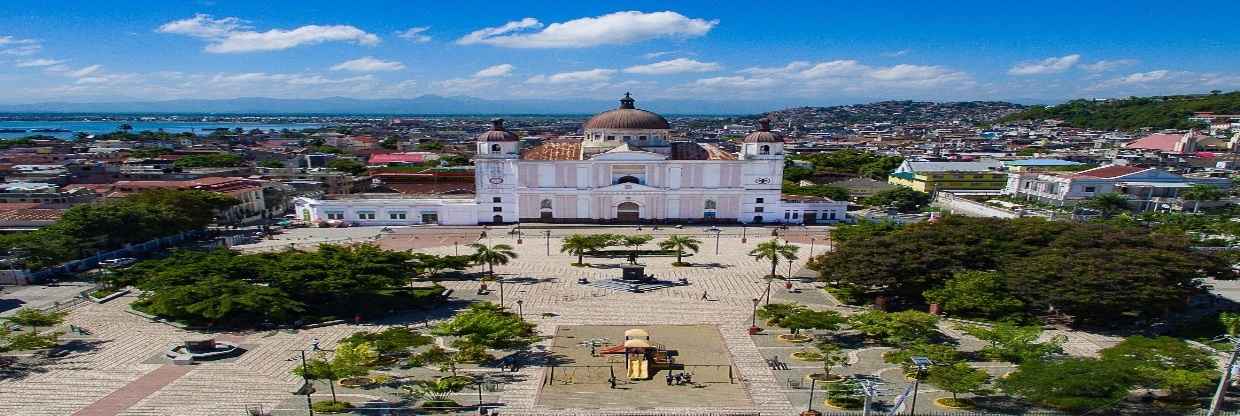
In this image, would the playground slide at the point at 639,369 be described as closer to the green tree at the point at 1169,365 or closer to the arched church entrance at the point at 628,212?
the green tree at the point at 1169,365

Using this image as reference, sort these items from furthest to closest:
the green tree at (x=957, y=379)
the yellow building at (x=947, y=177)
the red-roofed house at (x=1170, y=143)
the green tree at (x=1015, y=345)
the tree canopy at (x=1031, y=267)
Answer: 1. the red-roofed house at (x=1170, y=143)
2. the yellow building at (x=947, y=177)
3. the tree canopy at (x=1031, y=267)
4. the green tree at (x=1015, y=345)
5. the green tree at (x=957, y=379)

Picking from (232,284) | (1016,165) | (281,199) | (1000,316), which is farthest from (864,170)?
(232,284)

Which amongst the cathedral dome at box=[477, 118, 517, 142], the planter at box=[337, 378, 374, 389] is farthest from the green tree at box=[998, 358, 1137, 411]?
the cathedral dome at box=[477, 118, 517, 142]

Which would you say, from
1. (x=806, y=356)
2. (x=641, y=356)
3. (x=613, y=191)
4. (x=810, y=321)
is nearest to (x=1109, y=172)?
(x=613, y=191)

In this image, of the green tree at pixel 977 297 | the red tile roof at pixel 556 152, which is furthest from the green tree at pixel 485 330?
the red tile roof at pixel 556 152

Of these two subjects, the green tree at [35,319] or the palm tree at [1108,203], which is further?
the palm tree at [1108,203]

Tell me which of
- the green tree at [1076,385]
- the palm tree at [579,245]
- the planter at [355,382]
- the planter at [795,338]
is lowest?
the planter at [795,338]

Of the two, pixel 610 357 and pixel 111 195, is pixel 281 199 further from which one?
pixel 610 357
